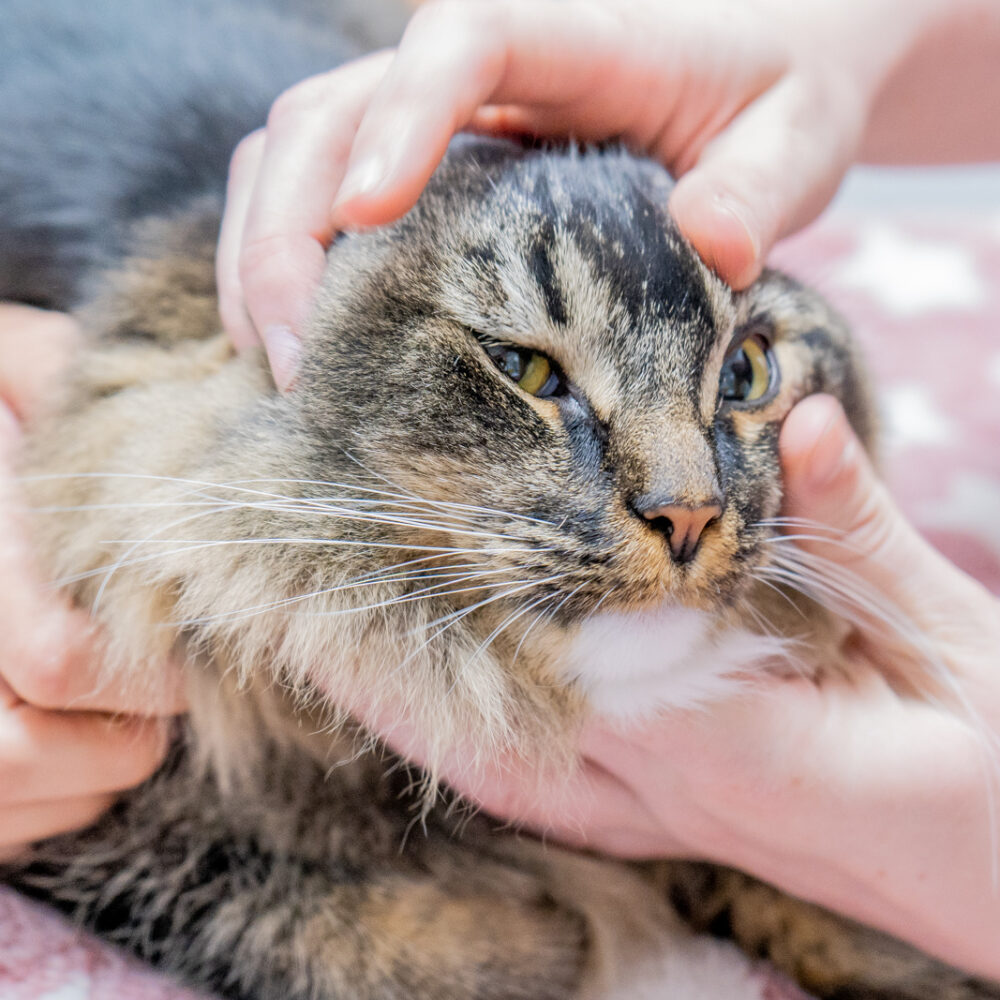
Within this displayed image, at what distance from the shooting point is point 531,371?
0.74 meters

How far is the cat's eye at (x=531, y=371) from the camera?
0.73 meters

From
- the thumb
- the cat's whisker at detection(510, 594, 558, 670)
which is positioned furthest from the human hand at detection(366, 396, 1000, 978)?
the cat's whisker at detection(510, 594, 558, 670)

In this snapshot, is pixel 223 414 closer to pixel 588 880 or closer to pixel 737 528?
pixel 737 528

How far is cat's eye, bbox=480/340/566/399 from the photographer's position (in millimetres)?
734

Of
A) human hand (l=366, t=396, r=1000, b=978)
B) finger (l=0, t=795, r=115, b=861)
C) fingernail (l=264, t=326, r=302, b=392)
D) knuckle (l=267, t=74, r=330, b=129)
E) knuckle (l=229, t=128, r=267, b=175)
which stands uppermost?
knuckle (l=267, t=74, r=330, b=129)

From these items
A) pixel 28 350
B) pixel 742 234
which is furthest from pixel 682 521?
pixel 28 350

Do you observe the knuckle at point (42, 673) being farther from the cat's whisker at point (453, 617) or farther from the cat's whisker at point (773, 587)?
the cat's whisker at point (773, 587)

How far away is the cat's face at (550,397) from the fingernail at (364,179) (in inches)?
2.7

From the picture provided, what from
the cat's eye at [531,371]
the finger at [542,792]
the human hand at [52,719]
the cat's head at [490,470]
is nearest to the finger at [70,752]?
the human hand at [52,719]

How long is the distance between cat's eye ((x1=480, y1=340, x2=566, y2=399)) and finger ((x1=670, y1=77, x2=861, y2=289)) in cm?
16

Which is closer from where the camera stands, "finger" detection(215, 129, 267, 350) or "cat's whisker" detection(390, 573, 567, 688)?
"cat's whisker" detection(390, 573, 567, 688)

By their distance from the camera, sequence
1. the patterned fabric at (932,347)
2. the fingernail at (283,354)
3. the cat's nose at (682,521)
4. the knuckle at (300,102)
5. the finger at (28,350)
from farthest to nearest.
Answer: the patterned fabric at (932,347) < the finger at (28,350) < the knuckle at (300,102) < the fingernail at (283,354) < the cat's nose at (682,521)

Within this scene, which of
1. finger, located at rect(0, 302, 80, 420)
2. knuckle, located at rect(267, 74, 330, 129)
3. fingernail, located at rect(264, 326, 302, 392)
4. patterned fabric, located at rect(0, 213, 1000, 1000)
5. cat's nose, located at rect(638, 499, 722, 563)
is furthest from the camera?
patterned fabric, located at rect(0, 213, 1000, 1000)

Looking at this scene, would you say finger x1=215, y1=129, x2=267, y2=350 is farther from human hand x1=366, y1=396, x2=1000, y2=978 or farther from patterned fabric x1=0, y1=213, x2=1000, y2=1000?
patterned fabric x1=0, y1=213, x2=1000, y2=1000
